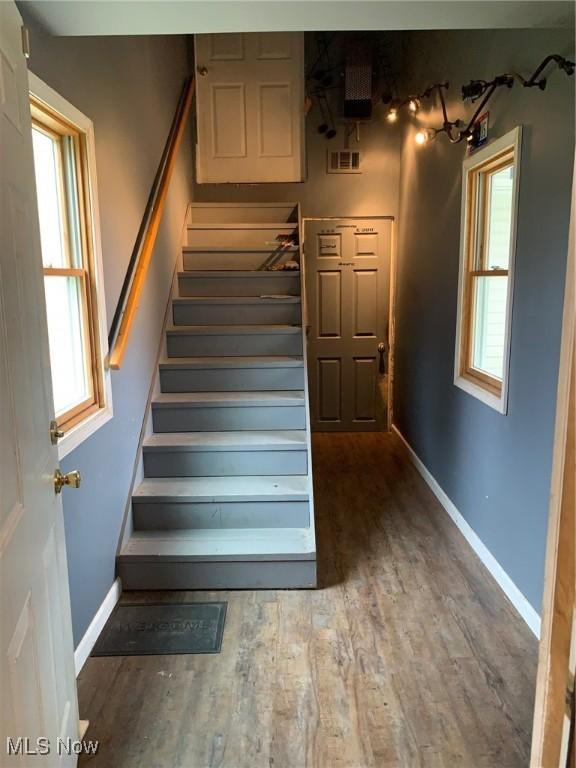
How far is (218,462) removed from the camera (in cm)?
282

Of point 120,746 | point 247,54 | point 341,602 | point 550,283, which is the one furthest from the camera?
point 247,54

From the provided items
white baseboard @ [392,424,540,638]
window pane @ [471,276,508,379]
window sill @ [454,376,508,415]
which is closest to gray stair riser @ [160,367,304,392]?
window sill @ [454,376,508,415]

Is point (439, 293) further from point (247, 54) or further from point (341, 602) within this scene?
point (247, 54)

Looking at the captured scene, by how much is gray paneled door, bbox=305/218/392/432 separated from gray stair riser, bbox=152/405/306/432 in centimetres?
196

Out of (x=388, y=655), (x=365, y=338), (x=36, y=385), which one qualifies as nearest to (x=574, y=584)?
(x=388, y=655)

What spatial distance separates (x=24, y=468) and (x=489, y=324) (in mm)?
2517

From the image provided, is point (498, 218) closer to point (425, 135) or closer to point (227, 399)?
point (425, 135)

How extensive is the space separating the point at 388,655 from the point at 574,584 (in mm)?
1143

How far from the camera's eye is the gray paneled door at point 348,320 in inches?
189

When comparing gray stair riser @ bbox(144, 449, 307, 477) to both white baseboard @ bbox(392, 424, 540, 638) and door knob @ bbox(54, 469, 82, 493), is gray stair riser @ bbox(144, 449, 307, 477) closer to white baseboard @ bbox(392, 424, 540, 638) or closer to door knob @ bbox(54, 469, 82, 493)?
white baseboard @ bbox(392, 424, 540, 638)

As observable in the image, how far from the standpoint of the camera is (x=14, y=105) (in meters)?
1.16

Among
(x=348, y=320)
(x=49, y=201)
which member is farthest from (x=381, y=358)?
(x=49, y=201)

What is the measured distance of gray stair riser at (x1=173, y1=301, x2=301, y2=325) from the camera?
370 centimetres

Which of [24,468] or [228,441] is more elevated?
[24,468]
